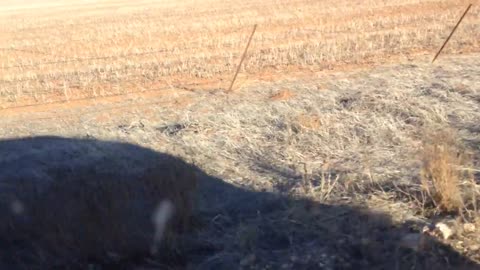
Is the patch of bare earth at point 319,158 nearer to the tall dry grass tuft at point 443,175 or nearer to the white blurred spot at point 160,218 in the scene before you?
the tall dry grass tuft at point 443,175

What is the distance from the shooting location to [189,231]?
7535 millimetres

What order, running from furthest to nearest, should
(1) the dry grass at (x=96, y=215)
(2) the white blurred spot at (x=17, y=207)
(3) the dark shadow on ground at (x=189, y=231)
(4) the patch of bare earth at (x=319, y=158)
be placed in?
1. (2) the white blurred spot at (x=17, y=207)
2. (1) the dry grass at (x=96, y=215)
3. (4) the patch of bare earth at (x=319, y=158)
4. (3) the dark shadow on ground at (x=189, y=231)

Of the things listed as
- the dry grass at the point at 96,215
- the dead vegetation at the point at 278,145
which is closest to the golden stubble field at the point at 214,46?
the dead vegetation at the point at 278,145

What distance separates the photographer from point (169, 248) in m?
7.21

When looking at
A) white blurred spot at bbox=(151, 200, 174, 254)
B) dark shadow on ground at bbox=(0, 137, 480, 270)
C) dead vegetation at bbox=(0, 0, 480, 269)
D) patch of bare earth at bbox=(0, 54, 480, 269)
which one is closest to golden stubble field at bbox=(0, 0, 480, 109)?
dead vegetation at bbox=(0, 0, 480, 269)

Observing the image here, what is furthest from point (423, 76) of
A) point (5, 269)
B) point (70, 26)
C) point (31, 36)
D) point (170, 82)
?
point (70, 26)

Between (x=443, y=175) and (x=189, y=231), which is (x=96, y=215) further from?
(x=443, y=175)

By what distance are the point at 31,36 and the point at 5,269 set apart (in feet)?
83.8

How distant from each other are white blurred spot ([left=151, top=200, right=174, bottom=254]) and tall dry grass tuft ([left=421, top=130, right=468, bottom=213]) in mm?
2514

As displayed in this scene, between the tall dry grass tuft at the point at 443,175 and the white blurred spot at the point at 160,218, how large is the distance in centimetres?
251

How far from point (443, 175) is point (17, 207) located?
14.3 feet

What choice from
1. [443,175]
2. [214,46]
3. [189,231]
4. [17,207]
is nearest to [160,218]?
[189,231]

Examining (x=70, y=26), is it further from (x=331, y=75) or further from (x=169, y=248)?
(x=169, y=248)

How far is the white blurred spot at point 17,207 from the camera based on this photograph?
8.06 meters
